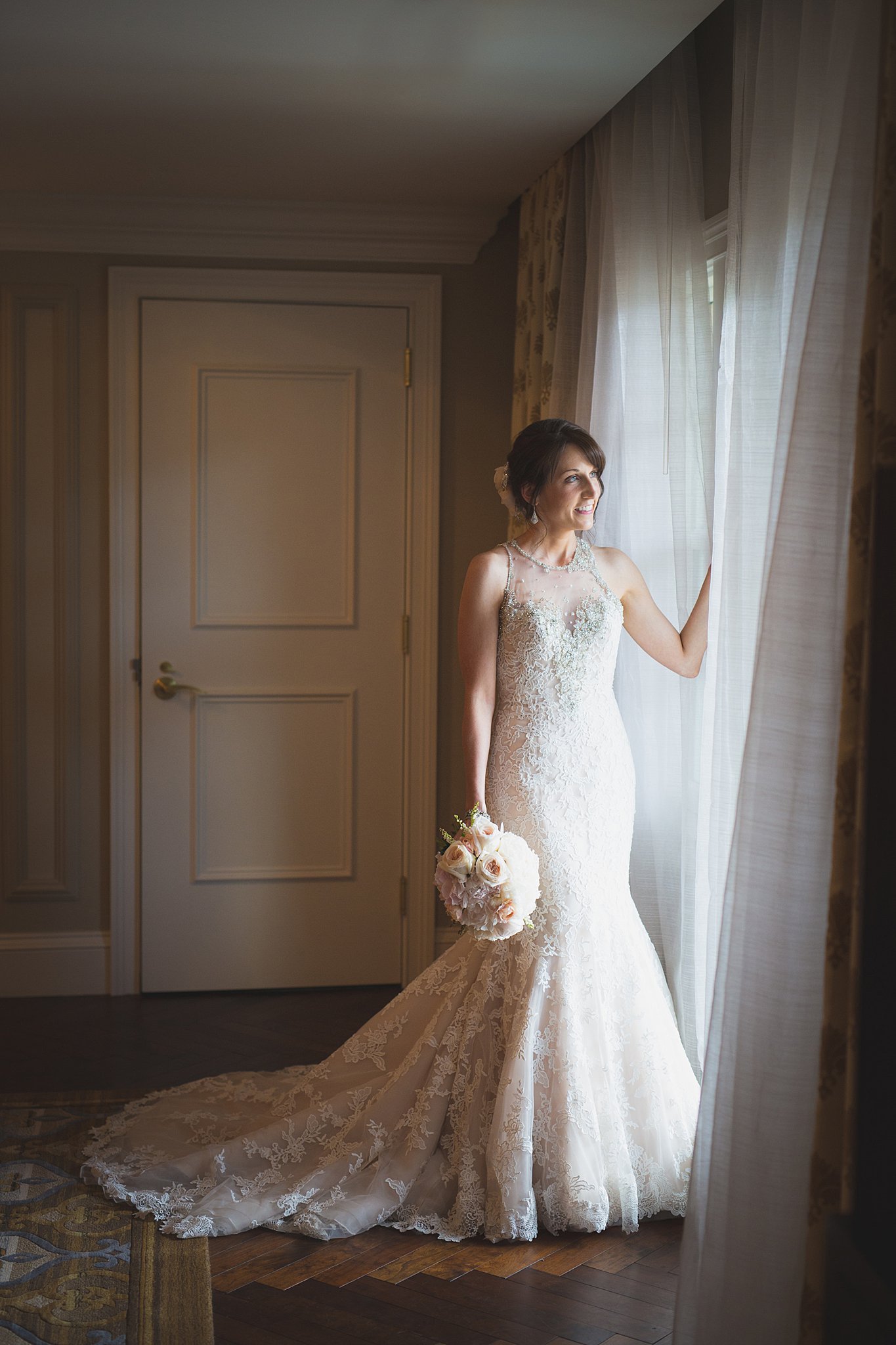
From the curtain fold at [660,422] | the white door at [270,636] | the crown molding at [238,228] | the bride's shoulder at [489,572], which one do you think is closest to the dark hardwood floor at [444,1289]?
the curtain fold at [660,422]

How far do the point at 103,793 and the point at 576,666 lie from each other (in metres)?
2.20

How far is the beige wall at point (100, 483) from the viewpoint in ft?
13.6

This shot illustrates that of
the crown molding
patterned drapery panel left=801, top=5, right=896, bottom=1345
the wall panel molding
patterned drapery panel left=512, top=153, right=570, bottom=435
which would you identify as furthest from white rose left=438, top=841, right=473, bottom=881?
the crown molding

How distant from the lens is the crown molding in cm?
403

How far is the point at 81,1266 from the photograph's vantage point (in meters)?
2.41

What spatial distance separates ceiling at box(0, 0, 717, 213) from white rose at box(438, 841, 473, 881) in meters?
1.82

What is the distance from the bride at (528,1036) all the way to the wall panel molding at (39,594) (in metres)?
1.51

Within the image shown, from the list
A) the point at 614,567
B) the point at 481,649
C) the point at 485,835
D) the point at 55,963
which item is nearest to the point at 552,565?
the point at 614,567

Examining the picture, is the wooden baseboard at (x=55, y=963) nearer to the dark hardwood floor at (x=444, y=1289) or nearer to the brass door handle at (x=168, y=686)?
the brass door handle at (x=168, y=686)

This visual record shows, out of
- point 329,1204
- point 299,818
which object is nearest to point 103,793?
point 299,818

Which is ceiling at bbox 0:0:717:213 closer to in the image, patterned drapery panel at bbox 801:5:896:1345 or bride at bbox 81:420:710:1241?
bride at bbox 81:420:710:1241

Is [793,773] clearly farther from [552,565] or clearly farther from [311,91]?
[311,91]

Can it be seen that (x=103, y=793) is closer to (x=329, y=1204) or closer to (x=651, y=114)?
(x=329, y=1204)

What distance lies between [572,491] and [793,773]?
1.12m
